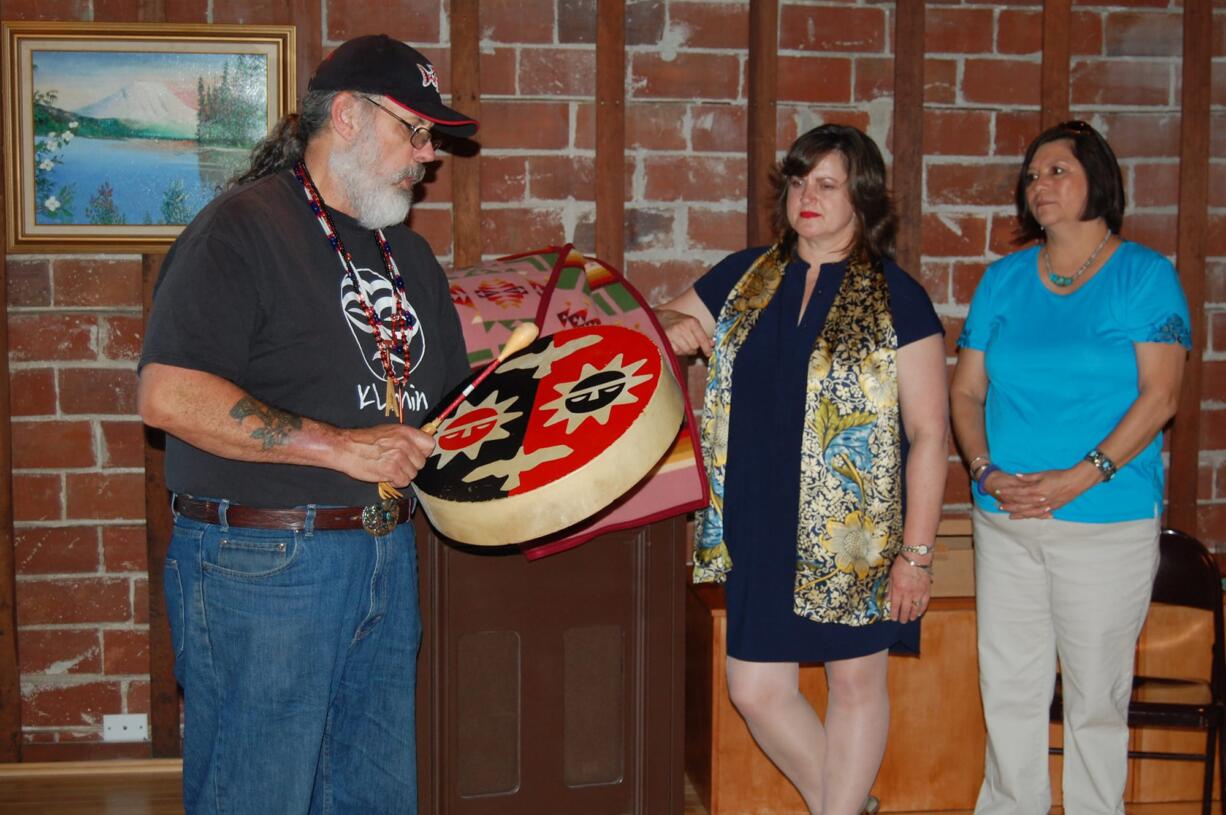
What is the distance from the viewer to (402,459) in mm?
1747

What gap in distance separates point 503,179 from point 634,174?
0.34m

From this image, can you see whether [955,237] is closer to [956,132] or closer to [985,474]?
[956,132]

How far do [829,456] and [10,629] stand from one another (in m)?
2.13

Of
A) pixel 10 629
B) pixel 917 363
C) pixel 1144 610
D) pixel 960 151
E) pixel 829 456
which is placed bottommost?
pixel 10 629

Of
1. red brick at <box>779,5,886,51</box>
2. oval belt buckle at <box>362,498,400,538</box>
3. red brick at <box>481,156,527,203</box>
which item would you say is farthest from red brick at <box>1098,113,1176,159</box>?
oval belt buckle at <box>362,498,400,538</box>

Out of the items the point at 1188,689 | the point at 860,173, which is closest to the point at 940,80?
the point at 860,173

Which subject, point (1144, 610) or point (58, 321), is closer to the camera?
point (1144, 610)

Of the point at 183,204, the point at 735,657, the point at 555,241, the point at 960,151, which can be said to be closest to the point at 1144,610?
the point at 735,657

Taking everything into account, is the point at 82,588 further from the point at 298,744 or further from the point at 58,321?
the point at 298,744

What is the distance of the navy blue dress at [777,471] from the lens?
2.34m

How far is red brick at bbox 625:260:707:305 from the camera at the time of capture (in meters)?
3.17

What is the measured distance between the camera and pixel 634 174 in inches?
124

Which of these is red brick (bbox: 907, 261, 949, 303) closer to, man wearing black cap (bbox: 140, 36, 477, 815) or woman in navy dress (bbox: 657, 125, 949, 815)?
woman in navy dress (bbox: 657, 125, 949, 815)

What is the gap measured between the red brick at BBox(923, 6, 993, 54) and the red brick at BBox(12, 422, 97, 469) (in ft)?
7.95
